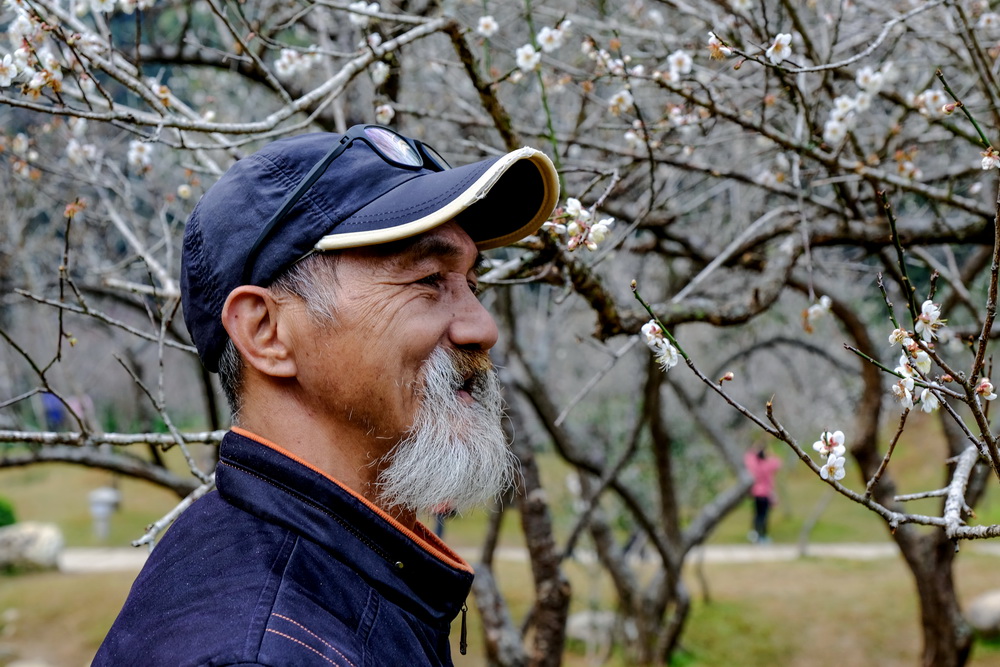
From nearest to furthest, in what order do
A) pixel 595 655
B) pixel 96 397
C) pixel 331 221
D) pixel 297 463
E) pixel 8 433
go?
pixel 297 463 < pixel 331 221 < pixel 8 433 < pixel 595 655 < pixel 96 397

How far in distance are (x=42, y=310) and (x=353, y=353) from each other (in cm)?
594

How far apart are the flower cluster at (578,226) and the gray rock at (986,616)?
8.35 meters

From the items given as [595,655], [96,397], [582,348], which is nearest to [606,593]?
[595,655]

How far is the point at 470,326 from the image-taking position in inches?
65.6

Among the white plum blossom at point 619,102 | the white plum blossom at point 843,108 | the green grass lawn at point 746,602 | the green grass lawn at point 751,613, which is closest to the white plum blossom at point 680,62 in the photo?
the white plum blossom at point 619,102

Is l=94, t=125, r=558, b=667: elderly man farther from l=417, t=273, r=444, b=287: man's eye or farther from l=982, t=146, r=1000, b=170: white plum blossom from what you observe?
l=982, t=146, r=1000, b=170: white plum blossom

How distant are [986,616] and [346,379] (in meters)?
9.09

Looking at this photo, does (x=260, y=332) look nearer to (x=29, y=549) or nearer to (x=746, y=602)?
(x=746, y=602)

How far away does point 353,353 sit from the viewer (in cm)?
156

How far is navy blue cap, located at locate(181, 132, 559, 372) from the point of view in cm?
153

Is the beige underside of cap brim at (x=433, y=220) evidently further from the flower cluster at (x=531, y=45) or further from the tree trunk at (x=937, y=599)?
the tree trunk at (x=937, y=599)

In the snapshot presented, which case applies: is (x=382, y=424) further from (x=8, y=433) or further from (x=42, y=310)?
(x=42, y=310)

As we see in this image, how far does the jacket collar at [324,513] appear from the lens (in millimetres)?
1368

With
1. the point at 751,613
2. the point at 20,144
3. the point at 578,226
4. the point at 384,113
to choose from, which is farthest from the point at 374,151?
the point at 751,613
